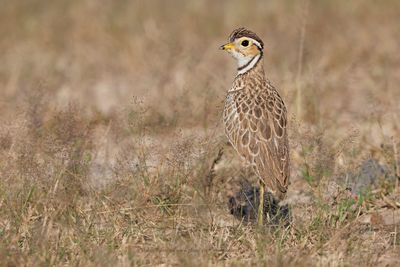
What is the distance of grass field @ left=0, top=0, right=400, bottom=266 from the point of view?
4.78m

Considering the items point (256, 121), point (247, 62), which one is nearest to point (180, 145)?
point (256, 121)

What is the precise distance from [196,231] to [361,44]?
15.4 feet

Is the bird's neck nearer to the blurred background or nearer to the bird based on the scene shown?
the bird

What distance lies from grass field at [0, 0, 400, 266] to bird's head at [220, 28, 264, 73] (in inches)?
21.1

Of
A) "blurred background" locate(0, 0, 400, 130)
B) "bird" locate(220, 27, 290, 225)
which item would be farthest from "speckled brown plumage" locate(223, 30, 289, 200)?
"blurred background" locate(0, 0, 400, 130)

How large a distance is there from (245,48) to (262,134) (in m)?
0.66

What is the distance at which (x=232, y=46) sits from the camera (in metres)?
5.50

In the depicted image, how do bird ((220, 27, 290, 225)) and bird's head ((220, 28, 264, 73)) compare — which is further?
bird's head ((220, 28, 264, 73))

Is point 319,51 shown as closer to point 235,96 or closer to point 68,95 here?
point 68,95

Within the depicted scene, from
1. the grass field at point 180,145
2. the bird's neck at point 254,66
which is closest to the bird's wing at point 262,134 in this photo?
the bird's neck at point 254,66

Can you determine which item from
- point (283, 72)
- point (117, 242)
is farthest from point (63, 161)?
point (283, 72)

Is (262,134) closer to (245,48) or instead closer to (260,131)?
(260,131)

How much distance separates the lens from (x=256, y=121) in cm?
522

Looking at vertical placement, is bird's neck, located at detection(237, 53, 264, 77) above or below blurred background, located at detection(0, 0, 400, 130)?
below
